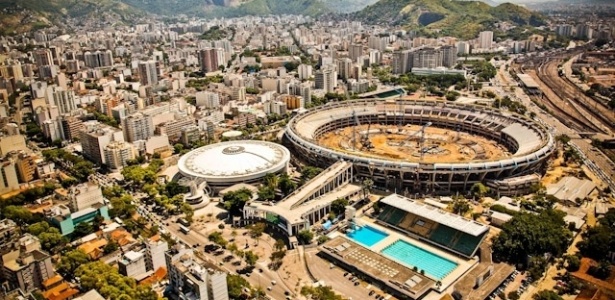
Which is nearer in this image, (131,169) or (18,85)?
(131,169)

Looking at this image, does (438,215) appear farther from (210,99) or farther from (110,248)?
(210,99)

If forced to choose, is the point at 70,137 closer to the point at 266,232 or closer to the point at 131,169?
the point at 131,169

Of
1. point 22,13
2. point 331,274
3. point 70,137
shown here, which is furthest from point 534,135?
point 22,13

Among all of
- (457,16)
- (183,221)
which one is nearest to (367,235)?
(183,221)

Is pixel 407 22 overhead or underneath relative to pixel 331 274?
overhead

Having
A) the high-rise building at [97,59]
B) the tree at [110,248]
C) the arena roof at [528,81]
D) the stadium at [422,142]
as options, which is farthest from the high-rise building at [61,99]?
the arena roof at [528,81]
